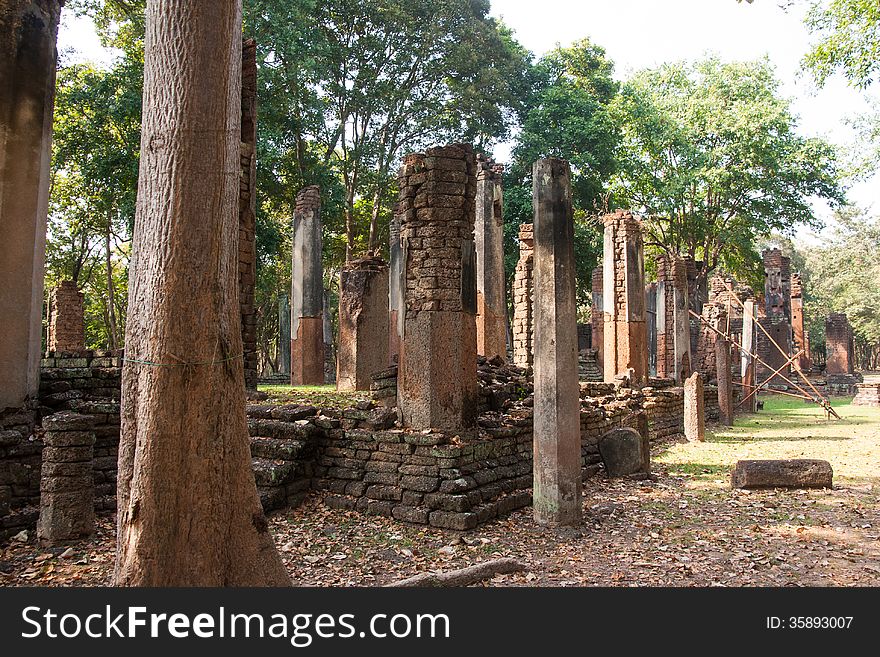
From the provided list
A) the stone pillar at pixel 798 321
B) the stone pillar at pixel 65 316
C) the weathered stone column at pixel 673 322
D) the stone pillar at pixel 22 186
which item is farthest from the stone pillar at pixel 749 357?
the stone pillar at pixel 65 316

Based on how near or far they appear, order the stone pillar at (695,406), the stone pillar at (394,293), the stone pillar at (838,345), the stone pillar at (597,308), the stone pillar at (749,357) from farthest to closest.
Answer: the stone pillar at (838,345) → the stone pillar at (597,308) → the stone pillar at (749,357) → the stone pillar at (394,293) → the stone pillar at (695,406)

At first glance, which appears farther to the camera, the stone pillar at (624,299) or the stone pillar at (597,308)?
the stone pillar at (597,308)

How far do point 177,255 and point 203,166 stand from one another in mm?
589

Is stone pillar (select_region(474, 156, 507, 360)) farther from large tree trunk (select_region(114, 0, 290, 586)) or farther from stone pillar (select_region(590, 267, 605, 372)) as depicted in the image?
stone pillar (select_region(590, 267, 605, 372))

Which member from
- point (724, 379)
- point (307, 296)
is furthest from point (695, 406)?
point (307, 296)

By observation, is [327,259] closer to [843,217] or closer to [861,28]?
[861,28]

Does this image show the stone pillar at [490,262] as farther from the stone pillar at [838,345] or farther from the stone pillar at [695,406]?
the stone pillar at [838,345]

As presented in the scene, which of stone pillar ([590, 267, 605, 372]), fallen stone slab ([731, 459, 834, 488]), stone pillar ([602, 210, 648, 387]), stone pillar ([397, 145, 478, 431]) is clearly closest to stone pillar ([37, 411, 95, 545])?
stone pillar ([397, 145, 478, 431])

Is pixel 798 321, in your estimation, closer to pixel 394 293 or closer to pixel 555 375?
pixel 394 293

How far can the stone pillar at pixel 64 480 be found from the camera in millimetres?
6098

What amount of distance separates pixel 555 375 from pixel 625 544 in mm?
1882

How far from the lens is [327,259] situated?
28.4 m

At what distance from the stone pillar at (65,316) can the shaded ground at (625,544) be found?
46.0 ft

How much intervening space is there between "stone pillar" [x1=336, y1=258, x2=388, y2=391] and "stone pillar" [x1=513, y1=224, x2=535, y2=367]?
4.22 meters
